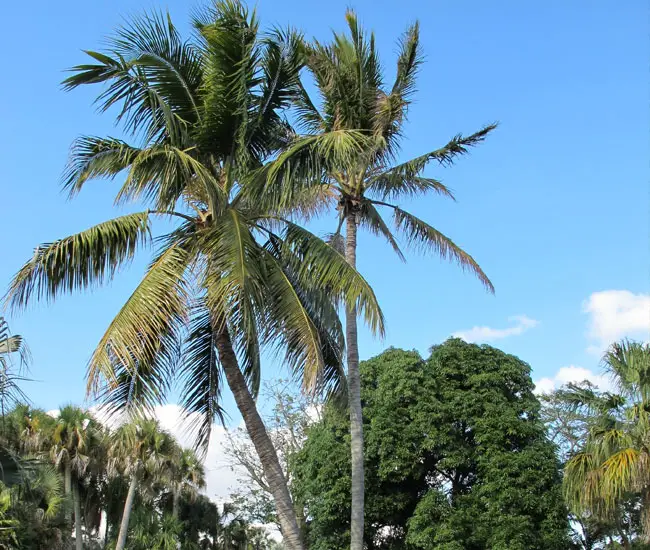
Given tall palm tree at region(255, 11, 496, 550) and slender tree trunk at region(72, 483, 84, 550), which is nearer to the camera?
tall palm tree at region(255, 11, 496, 550)

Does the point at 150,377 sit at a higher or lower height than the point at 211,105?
lower

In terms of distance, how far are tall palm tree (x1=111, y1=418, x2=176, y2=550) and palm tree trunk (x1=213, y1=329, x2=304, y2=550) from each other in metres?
16.6

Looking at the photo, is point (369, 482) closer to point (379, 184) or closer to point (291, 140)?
point (379, 184)

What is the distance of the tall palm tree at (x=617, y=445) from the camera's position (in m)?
12.4

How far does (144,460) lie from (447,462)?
12.6 metres

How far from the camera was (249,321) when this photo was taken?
8.32 metres

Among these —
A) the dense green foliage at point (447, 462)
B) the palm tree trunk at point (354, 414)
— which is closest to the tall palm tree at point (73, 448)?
the dense green foliage at point (447, 462)

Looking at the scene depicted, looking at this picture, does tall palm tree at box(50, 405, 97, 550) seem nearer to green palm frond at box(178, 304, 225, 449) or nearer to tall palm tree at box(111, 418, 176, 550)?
tall palm tree at box(111, 418, 176, 550)

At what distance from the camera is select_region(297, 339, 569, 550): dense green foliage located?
60.4 feet

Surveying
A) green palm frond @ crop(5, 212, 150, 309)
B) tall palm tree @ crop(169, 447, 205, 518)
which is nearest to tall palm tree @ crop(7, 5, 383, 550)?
green palm frond @ crop(5, 212, 150, 309)

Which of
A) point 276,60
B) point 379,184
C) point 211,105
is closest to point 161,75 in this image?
point 211,105

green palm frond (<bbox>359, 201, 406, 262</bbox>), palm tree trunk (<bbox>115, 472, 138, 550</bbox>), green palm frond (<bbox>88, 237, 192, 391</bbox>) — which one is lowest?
palm tree trunk (<bbox>115, 472, 138, 550</bbox>)

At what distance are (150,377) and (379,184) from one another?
23.9ft

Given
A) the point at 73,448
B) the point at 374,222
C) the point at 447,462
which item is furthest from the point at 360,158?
the point at 73,448
